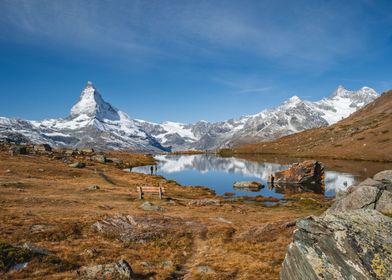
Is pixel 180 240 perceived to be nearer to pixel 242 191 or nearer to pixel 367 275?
pixel 367 275

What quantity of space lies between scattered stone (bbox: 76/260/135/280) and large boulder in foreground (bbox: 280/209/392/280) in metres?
9.40

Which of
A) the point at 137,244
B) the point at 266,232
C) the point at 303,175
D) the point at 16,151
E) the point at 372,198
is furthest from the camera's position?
the point at 16,151

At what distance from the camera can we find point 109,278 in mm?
19281

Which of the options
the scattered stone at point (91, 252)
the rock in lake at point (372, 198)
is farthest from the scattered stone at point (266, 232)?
the scattered stone at point (91, 252)

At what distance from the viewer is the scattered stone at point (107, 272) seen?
19453 mm

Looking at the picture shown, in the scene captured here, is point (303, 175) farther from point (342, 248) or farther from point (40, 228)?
point (342, 248)

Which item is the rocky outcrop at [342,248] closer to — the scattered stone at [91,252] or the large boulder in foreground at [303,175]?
the scattered stone at [91,252]

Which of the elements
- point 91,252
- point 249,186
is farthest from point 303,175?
point 91,252

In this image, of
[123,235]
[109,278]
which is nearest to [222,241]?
[123,235]

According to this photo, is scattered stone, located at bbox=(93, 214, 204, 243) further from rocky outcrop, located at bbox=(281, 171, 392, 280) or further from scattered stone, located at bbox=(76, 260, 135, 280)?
rocky outcrop, located at bbox=(281, 171, 392, 280)

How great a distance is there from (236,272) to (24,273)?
1338 centimetres

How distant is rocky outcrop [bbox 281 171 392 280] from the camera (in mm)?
12734

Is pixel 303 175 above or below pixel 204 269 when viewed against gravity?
above

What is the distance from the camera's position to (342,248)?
13.5 m
